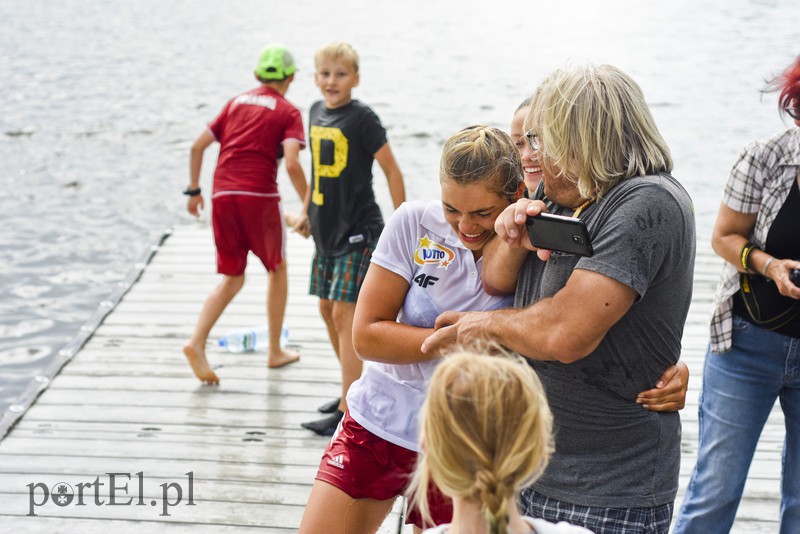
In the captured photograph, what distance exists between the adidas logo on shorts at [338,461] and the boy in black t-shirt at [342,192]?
172 cm

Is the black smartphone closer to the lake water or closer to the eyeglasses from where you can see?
the eyeglasses

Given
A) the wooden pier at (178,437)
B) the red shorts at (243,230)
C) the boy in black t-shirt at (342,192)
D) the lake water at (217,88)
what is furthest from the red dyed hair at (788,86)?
the red shorts at (243,230)

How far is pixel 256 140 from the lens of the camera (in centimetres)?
486

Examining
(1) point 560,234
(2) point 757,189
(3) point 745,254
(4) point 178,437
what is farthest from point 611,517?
(4) point 178,437

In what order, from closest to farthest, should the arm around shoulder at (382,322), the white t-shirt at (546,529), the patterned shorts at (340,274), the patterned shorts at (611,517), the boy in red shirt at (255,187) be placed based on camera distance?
1. the white t-shirt at (546,529)
2. the patterned shorts at (611,517)
3. the arm around shoulder at (382,322)
4. the patterned shorts at (340,274)
5. the boy in red shirt at (255,187)

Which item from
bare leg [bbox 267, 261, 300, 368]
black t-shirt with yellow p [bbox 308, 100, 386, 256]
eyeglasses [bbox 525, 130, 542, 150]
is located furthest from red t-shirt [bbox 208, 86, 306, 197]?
eyeglasses [bbox 525, 130, 542, 150]

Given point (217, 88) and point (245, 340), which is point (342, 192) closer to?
point (245, 340)

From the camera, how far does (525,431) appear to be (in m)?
1.58

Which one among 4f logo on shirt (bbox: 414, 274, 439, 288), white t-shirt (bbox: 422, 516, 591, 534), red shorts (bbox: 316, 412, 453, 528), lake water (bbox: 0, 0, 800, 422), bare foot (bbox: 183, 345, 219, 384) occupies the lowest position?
lake water (bbox: 0, 0, 800, 422)

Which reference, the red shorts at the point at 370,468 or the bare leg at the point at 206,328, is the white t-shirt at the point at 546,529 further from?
the bare leg at the point at 206,328

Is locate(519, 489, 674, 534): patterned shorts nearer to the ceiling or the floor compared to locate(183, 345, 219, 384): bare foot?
nearer to the ceiling

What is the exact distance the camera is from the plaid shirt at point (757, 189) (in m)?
2.69

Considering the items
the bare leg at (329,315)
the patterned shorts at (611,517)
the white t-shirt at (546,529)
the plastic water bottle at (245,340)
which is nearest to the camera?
the white t-shirt at (546,529)

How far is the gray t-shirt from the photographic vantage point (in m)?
1.99
